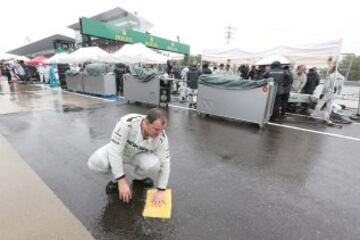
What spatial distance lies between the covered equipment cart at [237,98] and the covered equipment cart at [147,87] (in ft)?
6.55

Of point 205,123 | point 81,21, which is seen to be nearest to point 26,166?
point 205,123

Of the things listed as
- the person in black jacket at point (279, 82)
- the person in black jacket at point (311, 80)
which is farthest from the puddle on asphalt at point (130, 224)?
the person in black jacket at point (311, 80)

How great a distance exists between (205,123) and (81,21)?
13881mm

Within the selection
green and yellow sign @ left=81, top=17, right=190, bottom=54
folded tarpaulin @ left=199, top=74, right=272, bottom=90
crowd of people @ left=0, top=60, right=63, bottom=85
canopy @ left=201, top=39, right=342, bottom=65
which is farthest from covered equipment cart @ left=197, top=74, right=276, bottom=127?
crowd of people @ left=0, top=60, right=63, bottom=85

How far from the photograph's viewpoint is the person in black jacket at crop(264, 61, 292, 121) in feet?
23.3

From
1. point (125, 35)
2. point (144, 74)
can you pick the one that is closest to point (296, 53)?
point (144, 74)

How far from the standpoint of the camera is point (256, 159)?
4223 mm

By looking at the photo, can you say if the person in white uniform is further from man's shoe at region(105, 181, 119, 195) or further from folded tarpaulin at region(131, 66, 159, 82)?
folded tarpaulin at region(131, 66, 159, 82)

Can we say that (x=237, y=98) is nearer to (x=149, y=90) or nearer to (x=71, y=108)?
(x=149, y=90)

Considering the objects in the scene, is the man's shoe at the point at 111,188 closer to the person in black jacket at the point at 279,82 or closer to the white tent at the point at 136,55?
the person in black jacket at the point at 279,82

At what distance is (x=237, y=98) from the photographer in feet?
21.8

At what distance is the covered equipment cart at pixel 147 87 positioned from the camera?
29.2ft

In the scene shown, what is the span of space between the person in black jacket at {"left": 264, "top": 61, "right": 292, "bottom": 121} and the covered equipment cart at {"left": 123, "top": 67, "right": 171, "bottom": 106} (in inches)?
153

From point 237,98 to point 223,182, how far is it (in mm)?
3828
